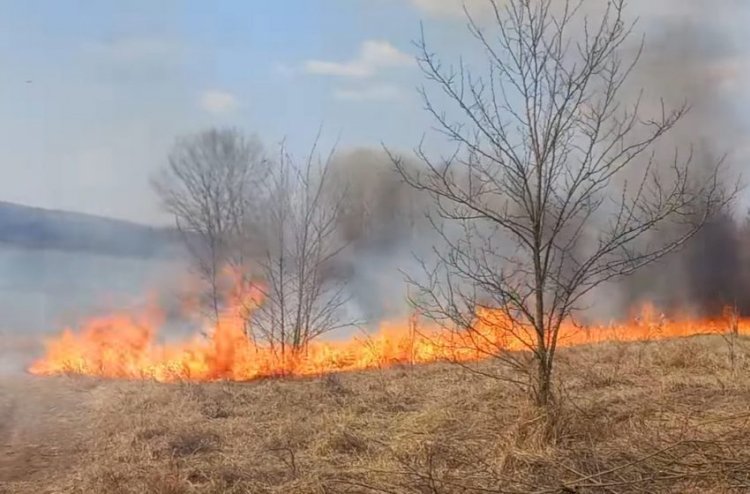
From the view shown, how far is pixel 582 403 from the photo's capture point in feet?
28.2

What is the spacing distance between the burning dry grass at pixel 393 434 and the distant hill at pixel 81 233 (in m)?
5.99

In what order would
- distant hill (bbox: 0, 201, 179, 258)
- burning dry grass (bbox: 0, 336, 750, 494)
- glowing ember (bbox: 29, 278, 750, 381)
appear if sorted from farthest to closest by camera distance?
1. distant hill (bbox: 0, 201, 179, 258)
2. glowing ember (bbox: 29, 278, 750, 381)
3. burning dry grass (bbox: 0, 336, 750, 494)

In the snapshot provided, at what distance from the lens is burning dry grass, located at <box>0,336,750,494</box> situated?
579 cm

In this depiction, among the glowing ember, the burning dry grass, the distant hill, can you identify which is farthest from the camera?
the distant hill

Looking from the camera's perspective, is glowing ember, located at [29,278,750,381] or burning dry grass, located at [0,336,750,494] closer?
burning dry grass, located at [0,336,750,494]

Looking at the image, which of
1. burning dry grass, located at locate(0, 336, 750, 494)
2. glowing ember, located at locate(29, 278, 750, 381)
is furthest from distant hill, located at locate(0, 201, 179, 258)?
burning dry grass, located at locate(0, 336, 750, 494)

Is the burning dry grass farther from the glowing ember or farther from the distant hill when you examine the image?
the distant hill

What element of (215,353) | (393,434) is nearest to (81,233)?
(215,353)

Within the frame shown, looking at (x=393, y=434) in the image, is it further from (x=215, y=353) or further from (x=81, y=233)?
(x=81, y=233)

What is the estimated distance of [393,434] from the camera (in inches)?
319

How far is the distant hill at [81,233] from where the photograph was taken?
1730cm

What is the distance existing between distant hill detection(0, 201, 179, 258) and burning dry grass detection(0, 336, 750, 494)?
19.6ft

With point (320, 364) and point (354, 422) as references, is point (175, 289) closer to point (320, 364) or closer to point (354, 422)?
point (320, 364)

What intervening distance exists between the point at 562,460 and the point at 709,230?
20.2 meters
